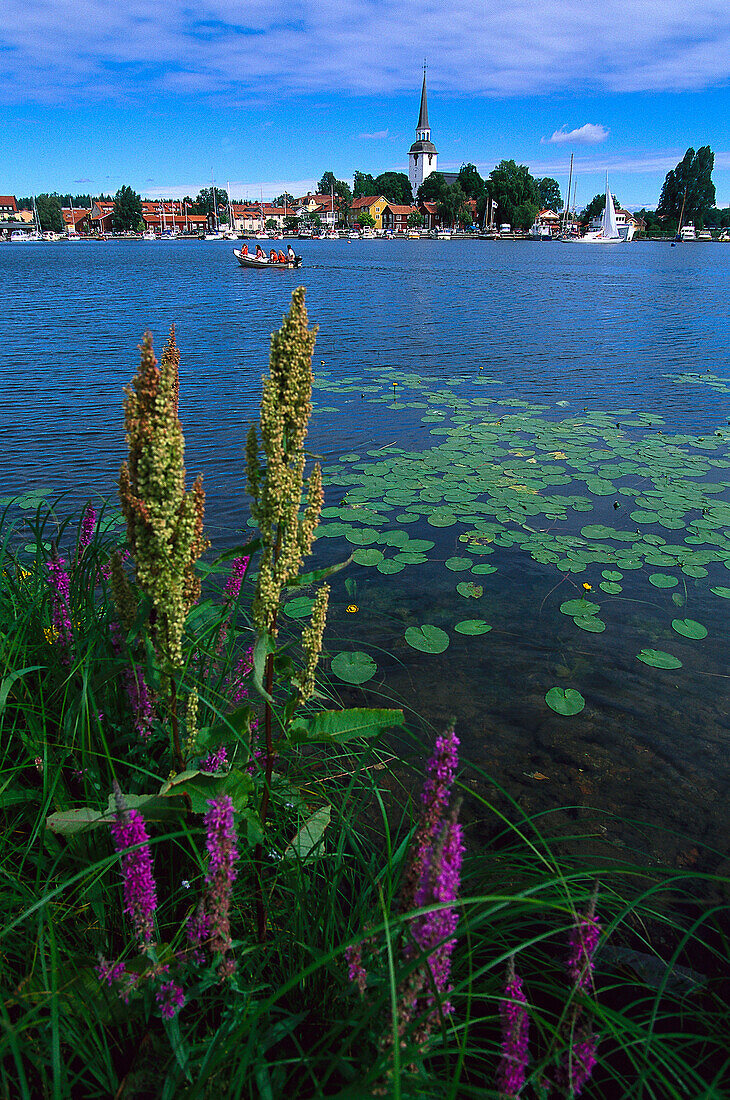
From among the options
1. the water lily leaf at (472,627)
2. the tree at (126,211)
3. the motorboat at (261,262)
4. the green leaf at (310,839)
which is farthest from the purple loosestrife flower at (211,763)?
the tree at (126,211)

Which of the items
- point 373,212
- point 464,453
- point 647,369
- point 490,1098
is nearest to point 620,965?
point 490,1098

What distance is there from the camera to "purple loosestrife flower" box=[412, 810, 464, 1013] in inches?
45.4

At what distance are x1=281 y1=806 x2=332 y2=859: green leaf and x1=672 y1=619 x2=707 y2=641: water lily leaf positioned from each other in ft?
12.4

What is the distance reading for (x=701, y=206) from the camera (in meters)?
134

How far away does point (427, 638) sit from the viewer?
4953 mm

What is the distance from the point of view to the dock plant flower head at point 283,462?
5.43ft

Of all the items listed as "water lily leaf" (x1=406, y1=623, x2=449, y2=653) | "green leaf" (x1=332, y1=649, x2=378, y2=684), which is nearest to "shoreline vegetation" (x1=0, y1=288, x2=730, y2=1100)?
"green leaf" (x1=332, y1=649, x2=378, y2=684)

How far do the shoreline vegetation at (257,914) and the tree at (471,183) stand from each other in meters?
170

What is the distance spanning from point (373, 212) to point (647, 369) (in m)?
151

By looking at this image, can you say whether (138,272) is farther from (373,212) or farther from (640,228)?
(640,228)

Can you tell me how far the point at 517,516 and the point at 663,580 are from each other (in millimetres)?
1778

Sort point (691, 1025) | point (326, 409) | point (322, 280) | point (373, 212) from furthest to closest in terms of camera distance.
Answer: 1. point (373, 212)
2. point (322, 280)
3. point (326, 409)
4. point (691, 1025)

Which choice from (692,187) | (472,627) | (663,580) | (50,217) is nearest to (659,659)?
(663,580)

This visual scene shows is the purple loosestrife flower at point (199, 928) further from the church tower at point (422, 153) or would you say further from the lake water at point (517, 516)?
the church tower at point (422, 153)
